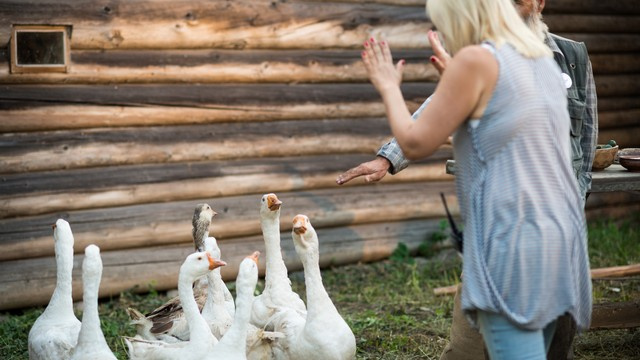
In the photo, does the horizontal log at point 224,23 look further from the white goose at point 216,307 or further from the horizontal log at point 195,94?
the white goose at point 216,307

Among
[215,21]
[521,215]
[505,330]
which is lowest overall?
[505,330]

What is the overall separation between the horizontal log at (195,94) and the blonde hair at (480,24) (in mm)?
4713

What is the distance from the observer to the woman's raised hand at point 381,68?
3.41 m

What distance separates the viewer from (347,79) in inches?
346

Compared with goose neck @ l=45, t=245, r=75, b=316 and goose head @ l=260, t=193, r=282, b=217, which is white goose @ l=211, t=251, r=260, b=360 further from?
goose neck @ l=45, t=245, r=75, b=316

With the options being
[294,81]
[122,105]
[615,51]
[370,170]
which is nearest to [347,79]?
[294,81]

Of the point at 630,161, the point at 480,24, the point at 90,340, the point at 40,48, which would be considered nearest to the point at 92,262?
the point at 90,340

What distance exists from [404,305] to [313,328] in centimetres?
266

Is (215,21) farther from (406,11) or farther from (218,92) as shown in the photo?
(406,11)

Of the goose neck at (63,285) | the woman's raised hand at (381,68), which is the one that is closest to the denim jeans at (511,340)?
the woman's raised hand at (381,68)

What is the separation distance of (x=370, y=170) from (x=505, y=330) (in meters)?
1.19

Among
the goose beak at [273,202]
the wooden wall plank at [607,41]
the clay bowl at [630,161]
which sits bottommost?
the goose beak at [273,202]

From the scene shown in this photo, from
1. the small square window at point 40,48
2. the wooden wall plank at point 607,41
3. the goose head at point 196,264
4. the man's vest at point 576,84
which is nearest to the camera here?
the man's vest at point 576,84

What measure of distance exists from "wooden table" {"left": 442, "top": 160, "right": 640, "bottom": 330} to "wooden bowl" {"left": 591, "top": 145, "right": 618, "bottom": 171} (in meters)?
0.04
